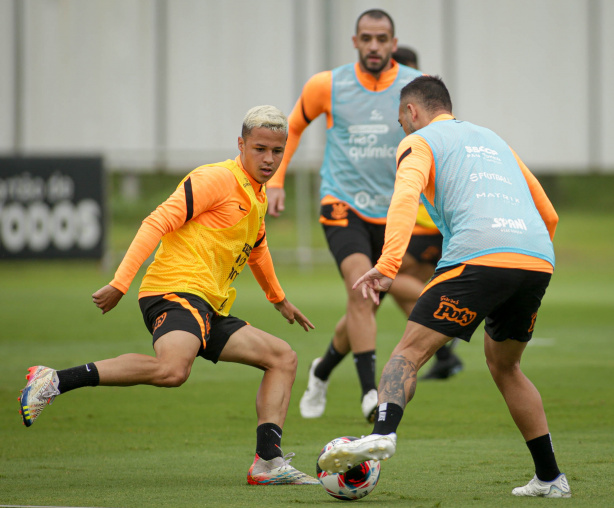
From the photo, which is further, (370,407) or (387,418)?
(370,407)

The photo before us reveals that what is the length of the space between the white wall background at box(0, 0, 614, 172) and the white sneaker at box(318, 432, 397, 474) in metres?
23.4

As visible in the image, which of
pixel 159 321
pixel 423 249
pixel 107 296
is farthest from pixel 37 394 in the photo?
pixel 423 249

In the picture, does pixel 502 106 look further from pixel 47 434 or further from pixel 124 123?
pixel 47 434

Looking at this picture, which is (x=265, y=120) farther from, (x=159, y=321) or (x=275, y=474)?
(x=275, y=474)

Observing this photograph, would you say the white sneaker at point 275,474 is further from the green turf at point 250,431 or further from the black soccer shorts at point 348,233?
the black soccer shorts at point 348,233

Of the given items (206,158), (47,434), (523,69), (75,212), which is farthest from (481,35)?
(47,434)

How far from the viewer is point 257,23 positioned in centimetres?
3016

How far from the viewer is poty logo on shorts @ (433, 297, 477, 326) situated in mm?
4633

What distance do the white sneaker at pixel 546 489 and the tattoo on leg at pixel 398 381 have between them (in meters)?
0.79

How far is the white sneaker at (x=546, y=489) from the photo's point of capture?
4789 mm

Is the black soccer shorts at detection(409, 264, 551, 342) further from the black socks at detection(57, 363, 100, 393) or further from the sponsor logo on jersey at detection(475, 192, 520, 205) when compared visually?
the black socks at detection(57, 363, 100, 393)

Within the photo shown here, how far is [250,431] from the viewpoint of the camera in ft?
22.6

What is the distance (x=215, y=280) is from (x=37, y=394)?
1.20 metres

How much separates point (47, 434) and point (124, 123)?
23.8 meters
